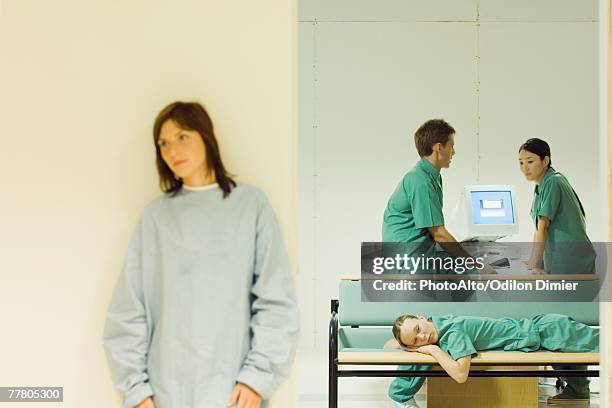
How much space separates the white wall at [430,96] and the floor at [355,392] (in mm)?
903

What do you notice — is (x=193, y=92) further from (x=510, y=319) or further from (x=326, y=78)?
(x=326, y=78)

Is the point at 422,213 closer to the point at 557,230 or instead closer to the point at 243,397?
the point at 557,230

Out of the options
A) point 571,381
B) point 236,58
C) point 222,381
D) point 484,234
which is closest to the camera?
point 222,381

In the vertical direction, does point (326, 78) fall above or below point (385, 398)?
above

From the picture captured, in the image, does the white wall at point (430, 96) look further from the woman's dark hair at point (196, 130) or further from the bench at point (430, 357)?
the woman's dark hair at point (196, 130)

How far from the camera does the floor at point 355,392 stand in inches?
141

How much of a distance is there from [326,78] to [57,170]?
359 centimetres

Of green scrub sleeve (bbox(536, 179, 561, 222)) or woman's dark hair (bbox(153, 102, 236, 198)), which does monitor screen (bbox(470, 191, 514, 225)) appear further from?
woman's dark hair (bbox(153, 102, 236, 198))

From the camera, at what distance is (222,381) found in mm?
1648

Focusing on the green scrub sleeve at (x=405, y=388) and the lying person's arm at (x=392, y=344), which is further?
the green scrub sleeve at (x=405, y=388)

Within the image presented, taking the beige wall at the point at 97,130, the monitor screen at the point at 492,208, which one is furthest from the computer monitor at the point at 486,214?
the beige wall at the point at 97,130

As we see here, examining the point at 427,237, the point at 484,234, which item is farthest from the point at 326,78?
the point at 427,237

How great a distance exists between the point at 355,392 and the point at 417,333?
0.86 m

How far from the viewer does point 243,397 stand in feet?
5.35
